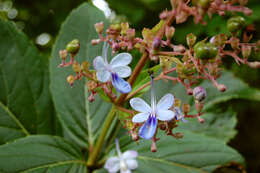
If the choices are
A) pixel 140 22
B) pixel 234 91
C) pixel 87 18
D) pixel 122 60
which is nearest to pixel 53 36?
pixel 140 22

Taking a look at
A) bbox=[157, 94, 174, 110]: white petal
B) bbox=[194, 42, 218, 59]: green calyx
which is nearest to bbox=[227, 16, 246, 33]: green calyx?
bbox=[194, 42, 218, 59]: green calyx

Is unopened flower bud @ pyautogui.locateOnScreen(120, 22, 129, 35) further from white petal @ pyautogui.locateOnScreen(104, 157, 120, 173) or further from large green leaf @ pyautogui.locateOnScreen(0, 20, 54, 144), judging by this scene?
large green leaf @ pyautogui.locateOnScreen(0, 20, 54, 144)

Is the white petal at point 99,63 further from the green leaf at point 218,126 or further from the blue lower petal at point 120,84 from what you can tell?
the green leaf at point 218,126

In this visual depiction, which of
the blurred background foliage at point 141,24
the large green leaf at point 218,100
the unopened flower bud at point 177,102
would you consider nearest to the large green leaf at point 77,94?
the large green leaf at point 218,100

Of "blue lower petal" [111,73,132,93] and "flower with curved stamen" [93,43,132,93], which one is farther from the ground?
"flower with curved stamen" [93,43,132,93]

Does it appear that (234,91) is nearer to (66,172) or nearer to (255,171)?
(255,171)

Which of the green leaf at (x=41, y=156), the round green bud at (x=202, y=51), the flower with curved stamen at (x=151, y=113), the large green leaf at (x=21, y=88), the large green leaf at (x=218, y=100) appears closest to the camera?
the round green bud at (x=202, y=51)
